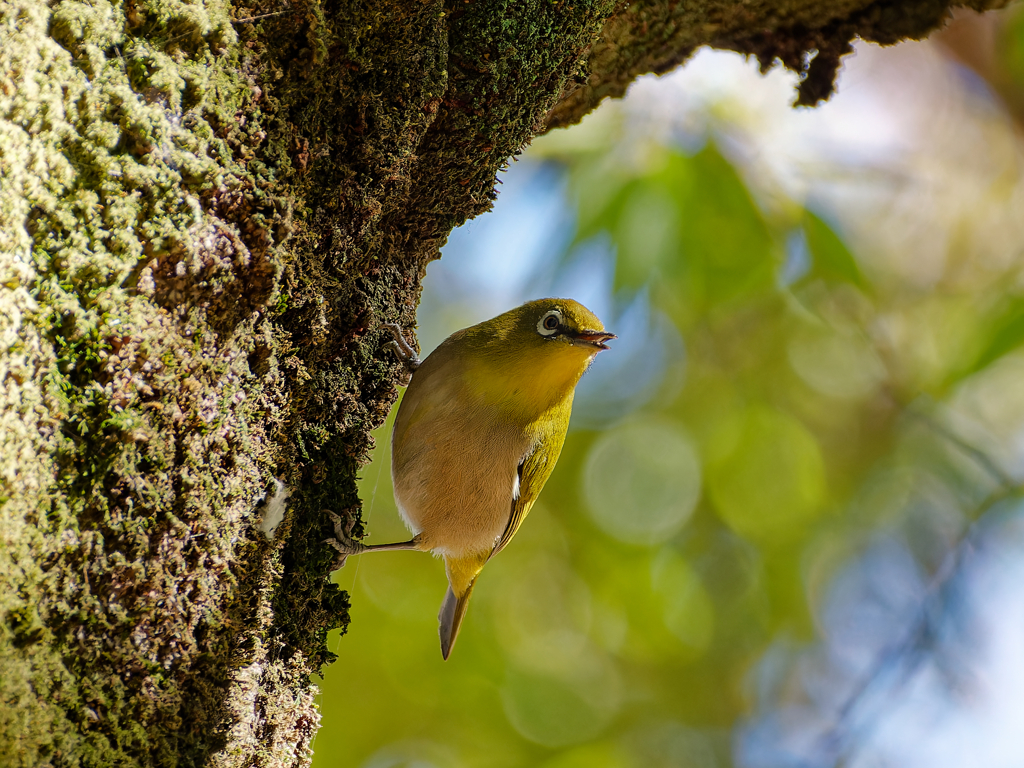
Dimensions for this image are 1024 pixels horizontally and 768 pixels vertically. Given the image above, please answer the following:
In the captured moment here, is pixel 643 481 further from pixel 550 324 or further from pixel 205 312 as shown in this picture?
pixel 205 312

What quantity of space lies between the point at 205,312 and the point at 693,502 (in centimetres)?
517

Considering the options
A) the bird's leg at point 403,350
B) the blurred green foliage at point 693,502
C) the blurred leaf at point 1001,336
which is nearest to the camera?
the bird's leg at point 403,350

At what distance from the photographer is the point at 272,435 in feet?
6.55

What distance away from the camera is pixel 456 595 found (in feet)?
12.8

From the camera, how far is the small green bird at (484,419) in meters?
3.31

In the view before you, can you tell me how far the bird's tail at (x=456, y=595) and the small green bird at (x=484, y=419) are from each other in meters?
0.20

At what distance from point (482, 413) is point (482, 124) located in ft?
4.39

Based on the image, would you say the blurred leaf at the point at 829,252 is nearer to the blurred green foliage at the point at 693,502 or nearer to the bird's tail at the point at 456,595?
the blurred green foliage at the point at 693,502

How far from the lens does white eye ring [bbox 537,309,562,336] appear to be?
3398 millimetres

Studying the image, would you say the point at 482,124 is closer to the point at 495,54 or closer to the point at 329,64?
the point at 495,54

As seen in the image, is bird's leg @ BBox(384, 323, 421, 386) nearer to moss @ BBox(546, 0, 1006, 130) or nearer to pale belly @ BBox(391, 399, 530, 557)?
pale belly @ BBox(391, 399, 530, 557)

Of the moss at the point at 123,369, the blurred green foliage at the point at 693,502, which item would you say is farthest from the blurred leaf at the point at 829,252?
the moss at the point at 123,369

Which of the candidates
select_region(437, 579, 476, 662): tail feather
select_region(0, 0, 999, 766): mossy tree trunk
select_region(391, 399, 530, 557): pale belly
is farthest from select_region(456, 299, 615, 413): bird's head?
select_region(437, 579, 476, 662): tail feather

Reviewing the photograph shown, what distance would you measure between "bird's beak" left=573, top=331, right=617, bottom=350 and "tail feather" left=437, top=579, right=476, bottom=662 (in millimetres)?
1368
